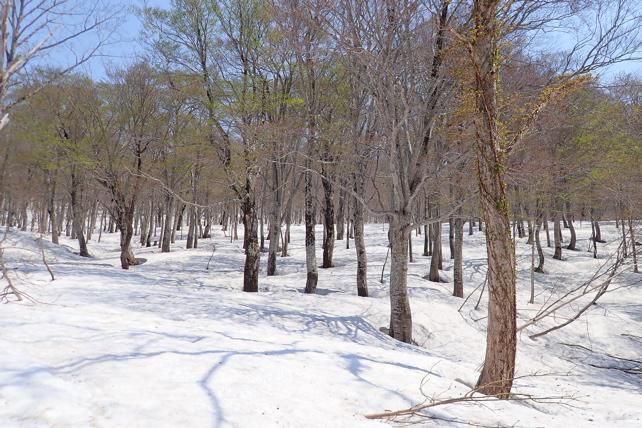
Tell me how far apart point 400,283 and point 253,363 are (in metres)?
5.10

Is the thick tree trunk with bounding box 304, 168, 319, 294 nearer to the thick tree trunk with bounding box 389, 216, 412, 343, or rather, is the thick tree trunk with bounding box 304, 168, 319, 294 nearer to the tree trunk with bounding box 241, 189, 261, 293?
the tree trunk with bounding box 241, 189, 261, 293

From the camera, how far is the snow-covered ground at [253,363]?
314cm

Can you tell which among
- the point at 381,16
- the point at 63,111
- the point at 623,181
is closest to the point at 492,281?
the point at 381,16

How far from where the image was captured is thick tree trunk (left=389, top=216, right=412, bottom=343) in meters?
8.84

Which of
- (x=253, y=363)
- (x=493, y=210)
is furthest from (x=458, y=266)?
(x=253, y=363)

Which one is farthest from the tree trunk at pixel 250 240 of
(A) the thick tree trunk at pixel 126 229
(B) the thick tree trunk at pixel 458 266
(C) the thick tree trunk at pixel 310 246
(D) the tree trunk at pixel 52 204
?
(D) the tree trunk at pixel 52 204

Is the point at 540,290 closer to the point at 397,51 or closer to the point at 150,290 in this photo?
the point at 397,51

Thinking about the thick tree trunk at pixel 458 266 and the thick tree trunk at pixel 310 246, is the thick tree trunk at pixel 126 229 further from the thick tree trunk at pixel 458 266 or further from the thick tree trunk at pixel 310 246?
the thick tree trunk at pixel 458 266

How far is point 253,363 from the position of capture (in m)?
4.45

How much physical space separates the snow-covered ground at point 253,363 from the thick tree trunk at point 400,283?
22.2 inches

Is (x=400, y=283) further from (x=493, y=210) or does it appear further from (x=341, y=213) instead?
(x=341, y=213)

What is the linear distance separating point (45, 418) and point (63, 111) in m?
22.1

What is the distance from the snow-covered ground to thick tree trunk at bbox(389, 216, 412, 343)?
563mm

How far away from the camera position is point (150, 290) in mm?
10562
